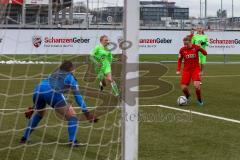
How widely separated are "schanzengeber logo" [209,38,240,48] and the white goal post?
24912 millimetres

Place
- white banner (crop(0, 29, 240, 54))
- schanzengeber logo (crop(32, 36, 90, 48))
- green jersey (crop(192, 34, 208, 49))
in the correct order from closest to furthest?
green jersey (crop(192, 34, 208, 49))
white banner (crop(0, 29, 240, 54))
schanzengeber logo (crop(32, 36, 90, 48))

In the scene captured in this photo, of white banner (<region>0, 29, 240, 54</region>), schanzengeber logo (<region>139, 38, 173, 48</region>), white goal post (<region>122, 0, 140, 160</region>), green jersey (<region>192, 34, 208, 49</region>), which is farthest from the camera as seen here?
schanzengeber logo (<region>139, 38, 173, 48</region>)

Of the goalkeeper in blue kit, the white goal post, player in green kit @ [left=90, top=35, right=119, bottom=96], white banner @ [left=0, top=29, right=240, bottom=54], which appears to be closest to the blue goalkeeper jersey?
the goalkeeper in blue kit

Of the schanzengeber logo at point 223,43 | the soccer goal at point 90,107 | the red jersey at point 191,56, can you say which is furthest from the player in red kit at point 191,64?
the schanzengeber logo at point 223,43

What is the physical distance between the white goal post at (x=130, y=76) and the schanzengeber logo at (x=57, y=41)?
1927 centimetres

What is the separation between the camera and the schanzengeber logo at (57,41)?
25500 mm

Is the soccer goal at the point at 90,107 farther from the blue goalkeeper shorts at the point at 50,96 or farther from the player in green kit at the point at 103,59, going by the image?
the player in green kit at the point at 103,59

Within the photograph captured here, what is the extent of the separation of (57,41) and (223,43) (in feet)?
32.6

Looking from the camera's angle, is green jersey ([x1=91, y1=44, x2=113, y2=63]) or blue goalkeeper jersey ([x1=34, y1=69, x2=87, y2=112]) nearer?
blue goalkeeper jersey ([x1=34, y1=69, x2=87, y2=112])

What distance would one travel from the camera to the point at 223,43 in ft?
101

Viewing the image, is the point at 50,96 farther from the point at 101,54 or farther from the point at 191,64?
the point at 101,54

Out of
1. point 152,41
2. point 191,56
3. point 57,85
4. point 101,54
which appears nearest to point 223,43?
point 152,41

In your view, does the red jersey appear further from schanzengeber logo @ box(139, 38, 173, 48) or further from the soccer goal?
schanzengeber logo @ box(139, 38, 173, 48)

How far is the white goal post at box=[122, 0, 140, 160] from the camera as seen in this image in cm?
591
